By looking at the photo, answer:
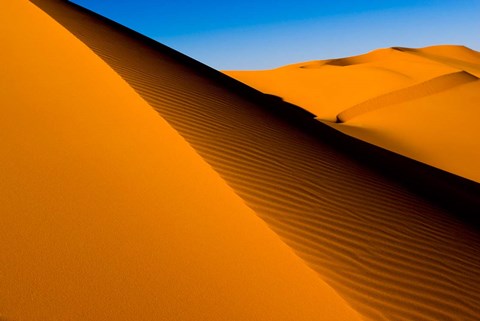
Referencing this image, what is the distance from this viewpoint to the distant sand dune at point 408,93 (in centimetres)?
1991

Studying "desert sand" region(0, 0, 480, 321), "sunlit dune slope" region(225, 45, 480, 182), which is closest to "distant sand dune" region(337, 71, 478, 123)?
"sunlit dune slope" region(225, 45, 480, 182)

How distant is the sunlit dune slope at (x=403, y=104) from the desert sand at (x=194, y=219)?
24.5ft

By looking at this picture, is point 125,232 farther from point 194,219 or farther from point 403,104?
point 403,104

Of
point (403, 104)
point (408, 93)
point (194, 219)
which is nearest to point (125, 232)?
point (194, 219)

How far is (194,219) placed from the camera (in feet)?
12.5

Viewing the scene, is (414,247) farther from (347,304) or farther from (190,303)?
(190,303)

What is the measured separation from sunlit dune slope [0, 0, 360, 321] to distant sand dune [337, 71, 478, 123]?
1522cm

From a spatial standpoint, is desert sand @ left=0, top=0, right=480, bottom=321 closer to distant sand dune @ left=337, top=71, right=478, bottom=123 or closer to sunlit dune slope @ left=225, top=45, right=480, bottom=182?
sunlit dune slope @ left=225, top=45, right=480, bottom=182

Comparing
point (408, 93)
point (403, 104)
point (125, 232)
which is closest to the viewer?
point (125, 232)

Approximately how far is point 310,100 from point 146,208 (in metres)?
21.0

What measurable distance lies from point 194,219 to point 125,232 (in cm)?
58

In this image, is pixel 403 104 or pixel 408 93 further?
pixel 408 93

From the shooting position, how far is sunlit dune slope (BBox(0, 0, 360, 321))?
9.36 feet

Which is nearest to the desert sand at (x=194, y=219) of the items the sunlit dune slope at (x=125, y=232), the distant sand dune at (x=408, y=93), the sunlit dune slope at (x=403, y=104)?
the sunlit dune slope at (x=125, y=232)
